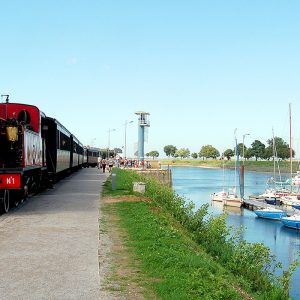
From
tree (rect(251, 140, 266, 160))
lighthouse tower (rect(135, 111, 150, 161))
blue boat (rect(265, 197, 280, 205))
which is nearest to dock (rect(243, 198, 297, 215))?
blue boat (rect(265, 197, 280, 205))

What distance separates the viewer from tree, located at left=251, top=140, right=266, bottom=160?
182 meters

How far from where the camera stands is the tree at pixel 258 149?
18212 cm

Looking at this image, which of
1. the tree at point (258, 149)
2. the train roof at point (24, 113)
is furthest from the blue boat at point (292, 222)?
the tree at point (258, 149)

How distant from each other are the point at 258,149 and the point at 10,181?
576 ft

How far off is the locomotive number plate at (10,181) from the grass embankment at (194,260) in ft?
10.8

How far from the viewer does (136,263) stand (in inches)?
307

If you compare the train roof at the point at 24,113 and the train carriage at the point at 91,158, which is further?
the train carriage at the point at 91,158

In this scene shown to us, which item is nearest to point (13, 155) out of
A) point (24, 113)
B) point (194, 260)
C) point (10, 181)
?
point (10, 181)

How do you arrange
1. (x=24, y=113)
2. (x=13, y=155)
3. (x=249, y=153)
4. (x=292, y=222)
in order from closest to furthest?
(x=13, y=155) < (x=24, y=113) < (x=292, y=222) < (x=249, y=153)

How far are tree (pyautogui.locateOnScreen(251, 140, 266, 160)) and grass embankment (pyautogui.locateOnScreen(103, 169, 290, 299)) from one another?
17036cm

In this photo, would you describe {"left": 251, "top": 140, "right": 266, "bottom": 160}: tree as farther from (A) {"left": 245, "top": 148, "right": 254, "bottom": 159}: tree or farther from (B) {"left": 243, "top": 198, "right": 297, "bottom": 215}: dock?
(B) {"left": 243, "top": 198, "right": 297, "bottom": 215}: dock

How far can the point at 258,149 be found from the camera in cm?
18312

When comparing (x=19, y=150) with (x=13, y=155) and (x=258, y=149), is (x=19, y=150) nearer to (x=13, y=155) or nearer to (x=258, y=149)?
(x=13, y=155)

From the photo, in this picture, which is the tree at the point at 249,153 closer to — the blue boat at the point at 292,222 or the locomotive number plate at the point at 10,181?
the blue boat at the point at 292,222
